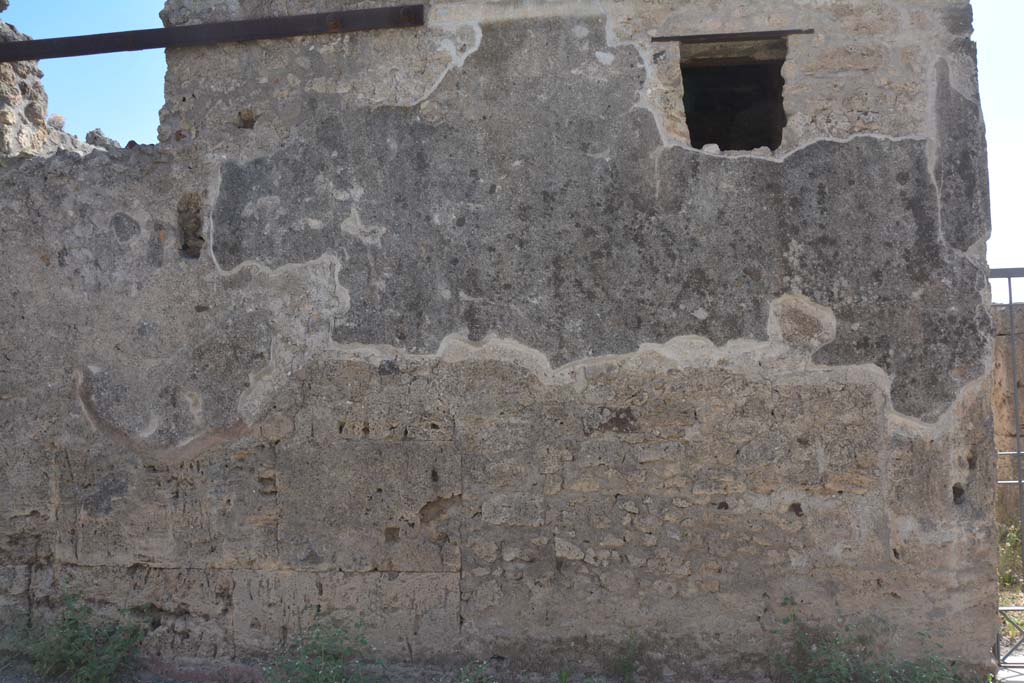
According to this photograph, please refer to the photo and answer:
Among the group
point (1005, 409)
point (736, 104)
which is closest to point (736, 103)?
point (736, 104)

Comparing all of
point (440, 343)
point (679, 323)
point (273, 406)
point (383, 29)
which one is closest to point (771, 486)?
point (679, 323)

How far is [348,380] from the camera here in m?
3.09

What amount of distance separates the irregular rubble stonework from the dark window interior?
768 millimetres

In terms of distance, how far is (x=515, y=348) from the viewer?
3.02 m

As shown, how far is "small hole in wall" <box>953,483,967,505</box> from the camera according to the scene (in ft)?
9.48

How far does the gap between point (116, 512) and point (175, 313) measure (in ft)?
2.60

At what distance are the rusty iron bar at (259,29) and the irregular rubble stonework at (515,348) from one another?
58 millimetres

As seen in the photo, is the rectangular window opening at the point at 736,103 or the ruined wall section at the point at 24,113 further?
the rectangular window opening at the point at 736,103

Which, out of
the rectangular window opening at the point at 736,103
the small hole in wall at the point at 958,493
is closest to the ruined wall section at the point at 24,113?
the rectangular window opening at the point at 736,103

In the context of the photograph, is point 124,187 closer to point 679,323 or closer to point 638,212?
point 638,212

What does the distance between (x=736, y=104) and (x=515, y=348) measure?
191 cm

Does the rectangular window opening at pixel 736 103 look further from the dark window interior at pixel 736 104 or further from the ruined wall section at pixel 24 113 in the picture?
the ruined wall section at pixel 24 113

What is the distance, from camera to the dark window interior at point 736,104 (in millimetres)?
3758

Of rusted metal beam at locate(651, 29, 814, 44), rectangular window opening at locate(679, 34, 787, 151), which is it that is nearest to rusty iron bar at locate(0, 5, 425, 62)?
rusted metal beam at locate(651, 29, 814, 44)
